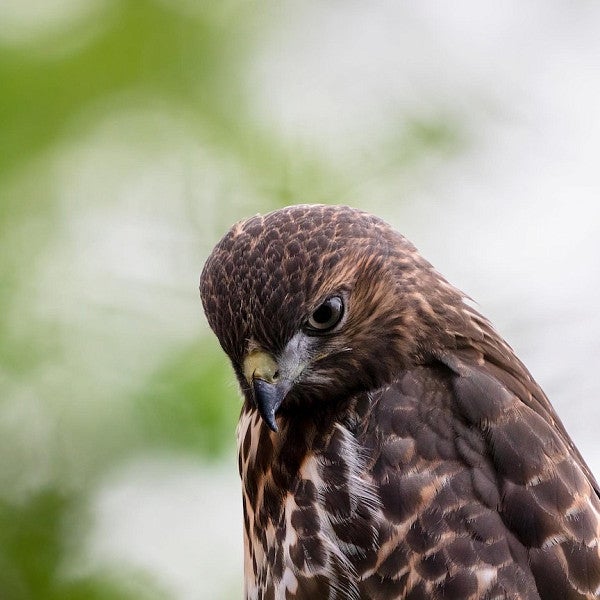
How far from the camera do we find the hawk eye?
10.2ft

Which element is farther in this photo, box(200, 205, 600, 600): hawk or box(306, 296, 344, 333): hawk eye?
box(306, 296, 344, 333): hawk eye

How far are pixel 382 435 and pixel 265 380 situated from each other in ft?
1.00

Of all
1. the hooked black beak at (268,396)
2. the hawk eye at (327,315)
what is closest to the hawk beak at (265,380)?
the hooked black beak at (268,396)

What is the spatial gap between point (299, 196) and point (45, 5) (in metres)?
1.27

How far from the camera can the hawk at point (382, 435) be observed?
2.99m

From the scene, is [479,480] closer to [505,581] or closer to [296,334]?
[505,581]

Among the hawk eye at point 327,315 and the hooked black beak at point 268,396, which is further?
the hawk eye at point 327,315

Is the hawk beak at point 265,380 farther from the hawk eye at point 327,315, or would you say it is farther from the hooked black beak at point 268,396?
the hawk eye at point 327,315

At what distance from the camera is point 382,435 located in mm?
3115

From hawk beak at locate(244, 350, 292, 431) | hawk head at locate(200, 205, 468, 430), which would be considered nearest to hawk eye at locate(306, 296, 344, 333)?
hawk head at locate(200, 205, 468, 430)

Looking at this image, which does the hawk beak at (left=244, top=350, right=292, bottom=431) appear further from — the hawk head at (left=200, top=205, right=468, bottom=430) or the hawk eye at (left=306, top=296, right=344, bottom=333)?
the hawk eye at (left=306, top=296, right=344, bottom=333)

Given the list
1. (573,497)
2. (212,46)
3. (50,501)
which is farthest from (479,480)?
(212,46)

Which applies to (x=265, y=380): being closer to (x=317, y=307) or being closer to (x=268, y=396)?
(x=268, y=396)

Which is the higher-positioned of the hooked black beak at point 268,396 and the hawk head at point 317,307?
the hawk head at point 317,307
